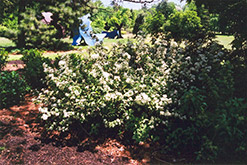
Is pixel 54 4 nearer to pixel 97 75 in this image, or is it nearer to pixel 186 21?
pixel 186 21

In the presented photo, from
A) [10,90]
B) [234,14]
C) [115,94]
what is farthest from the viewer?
[234,14]

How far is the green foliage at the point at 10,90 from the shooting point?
4.80 meters

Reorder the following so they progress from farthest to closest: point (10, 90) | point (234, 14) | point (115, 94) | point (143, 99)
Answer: point (234, 14) → point (10, 90) → point (115, 94) → point (143, 99)

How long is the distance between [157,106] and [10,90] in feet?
11.9

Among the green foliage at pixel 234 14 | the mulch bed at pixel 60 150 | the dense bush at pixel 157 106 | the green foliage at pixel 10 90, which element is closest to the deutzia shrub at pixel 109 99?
the dense bush at pixel 157 106

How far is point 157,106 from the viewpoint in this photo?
341 cm

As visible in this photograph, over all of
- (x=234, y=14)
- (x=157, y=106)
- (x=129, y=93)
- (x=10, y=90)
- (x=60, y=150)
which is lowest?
(x=60, y=150)

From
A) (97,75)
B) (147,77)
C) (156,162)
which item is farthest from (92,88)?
(156,162)

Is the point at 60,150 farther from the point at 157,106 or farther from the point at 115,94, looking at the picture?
the point at 157,106

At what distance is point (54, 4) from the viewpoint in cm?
1310

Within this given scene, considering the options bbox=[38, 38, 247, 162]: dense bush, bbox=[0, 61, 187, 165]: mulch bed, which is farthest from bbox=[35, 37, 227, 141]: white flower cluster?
bbox=[0, 61, 187, 165]: mulch bed

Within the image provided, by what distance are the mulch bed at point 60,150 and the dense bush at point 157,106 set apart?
26 cm

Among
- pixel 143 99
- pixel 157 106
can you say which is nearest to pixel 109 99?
pixel 143 99

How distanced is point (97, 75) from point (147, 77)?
3.42 feet
